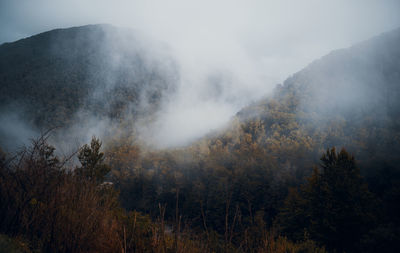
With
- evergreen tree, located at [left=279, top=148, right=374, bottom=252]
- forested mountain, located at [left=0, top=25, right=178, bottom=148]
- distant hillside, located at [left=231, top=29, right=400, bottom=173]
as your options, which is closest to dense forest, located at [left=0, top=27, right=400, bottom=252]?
evergreen tree, located at [left=279, top=148, right=374, bottom=252]

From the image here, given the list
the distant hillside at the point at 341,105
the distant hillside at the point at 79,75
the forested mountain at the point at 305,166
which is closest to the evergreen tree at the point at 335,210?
the forested mountain at the point at 305,166

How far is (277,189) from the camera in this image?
24.4 m

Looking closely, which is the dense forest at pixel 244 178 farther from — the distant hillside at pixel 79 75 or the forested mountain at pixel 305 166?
the distant hillside at pixel 79 75

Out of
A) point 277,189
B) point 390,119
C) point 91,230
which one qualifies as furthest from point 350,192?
point 390,119

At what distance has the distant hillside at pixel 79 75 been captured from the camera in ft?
254

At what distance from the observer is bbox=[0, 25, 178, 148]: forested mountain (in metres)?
76.6

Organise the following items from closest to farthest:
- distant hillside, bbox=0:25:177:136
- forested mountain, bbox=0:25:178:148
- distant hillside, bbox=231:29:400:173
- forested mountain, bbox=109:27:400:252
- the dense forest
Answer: the dense forest < forested mountain, bbox=109:27:400:252 < distant hillside, bbox=231:29:400:173 < forested mountain, bbox=0:25:178:148 < distant hillside, bbox=0:25:177:136

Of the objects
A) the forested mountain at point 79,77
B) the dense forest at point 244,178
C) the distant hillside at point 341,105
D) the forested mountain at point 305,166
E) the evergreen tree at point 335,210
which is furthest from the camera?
the forested mountain at point 79,77

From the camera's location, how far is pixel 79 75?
104750 mm

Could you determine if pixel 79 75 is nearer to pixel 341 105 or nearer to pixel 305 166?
pixel 305 166

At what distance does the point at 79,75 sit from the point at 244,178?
347ft

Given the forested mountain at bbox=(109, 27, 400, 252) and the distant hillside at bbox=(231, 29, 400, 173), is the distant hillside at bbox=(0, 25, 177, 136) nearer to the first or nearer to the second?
the forested mountain at bbox=(109, 27, 400, 252)

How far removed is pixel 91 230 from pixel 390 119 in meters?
68.2

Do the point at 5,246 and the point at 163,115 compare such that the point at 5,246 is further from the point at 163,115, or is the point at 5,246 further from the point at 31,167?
the point at 163,115
